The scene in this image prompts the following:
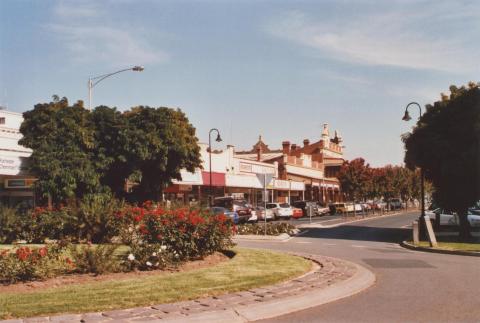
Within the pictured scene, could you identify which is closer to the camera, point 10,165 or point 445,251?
point 445,251

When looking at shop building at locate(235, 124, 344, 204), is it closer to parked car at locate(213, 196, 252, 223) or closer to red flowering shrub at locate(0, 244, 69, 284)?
parked car at locate(213, 196, 252, 223)

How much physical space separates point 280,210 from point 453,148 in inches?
950

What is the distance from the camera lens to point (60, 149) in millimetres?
29906

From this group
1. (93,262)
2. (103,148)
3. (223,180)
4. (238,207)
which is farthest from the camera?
(223,180)

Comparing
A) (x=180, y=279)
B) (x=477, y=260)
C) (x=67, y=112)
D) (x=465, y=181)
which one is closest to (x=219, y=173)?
(x=67, y=112)

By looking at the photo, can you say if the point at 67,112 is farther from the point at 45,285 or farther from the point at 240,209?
the point at 45,285

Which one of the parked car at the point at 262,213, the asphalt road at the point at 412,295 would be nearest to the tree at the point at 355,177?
the parked car at the point at 262,213

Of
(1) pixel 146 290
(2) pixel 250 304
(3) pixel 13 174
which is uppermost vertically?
(3) pixel 13 174

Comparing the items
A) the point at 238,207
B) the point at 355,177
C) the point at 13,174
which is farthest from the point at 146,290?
the point at 355,177

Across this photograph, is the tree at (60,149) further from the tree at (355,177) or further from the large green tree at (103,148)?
the tree at (355,177)

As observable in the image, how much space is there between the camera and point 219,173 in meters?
50.2

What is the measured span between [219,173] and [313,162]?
36978 millimetres

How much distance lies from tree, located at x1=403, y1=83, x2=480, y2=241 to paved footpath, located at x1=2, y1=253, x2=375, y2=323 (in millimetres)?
13420

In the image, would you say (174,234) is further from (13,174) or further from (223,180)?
(223,180)
